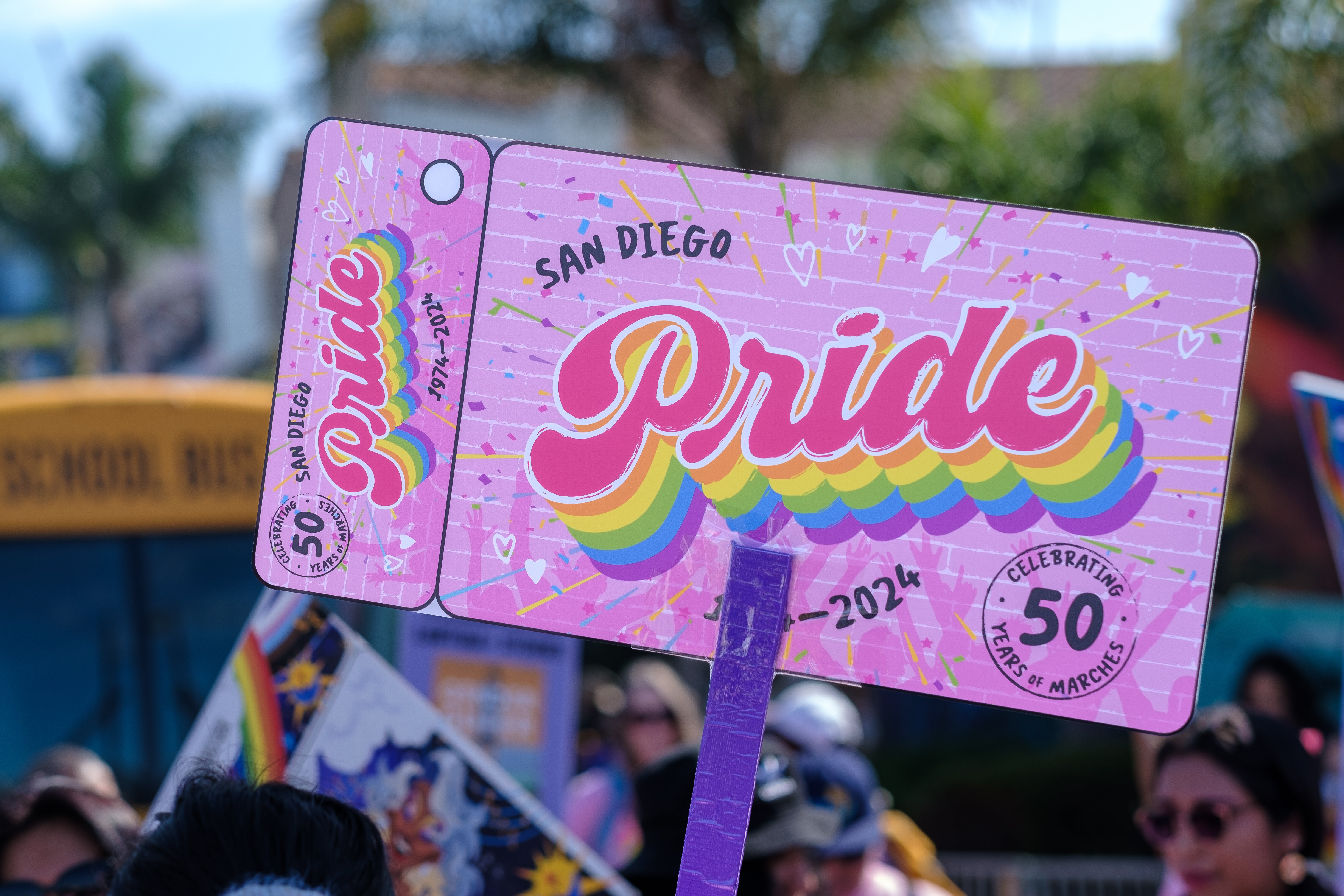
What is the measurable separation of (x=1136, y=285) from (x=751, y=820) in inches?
55.8

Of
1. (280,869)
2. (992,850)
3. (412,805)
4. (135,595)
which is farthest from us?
(992,850)

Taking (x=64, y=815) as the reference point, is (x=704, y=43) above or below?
above

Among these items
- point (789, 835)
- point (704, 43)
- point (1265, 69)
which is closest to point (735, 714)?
point (789, 835)

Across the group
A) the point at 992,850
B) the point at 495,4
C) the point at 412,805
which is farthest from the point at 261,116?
the point at 412,805

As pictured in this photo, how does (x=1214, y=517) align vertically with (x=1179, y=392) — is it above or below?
below

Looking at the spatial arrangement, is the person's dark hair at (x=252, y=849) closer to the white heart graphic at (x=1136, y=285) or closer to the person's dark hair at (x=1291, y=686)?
the white heart graphic at (x=1136, y=285)

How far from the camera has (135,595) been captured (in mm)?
6016

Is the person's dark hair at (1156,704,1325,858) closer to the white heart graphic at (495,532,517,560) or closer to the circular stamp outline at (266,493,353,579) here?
the white heart graphic at (495,532,517,560)

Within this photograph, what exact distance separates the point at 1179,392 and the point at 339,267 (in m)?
1.08

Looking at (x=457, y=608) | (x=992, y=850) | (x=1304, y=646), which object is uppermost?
(x=457, y=608)

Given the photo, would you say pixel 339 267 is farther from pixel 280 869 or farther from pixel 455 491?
pixel 280 869

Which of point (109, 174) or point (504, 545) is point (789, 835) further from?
point (109, 174)

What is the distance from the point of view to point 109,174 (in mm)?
27016

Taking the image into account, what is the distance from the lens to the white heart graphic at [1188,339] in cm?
173
